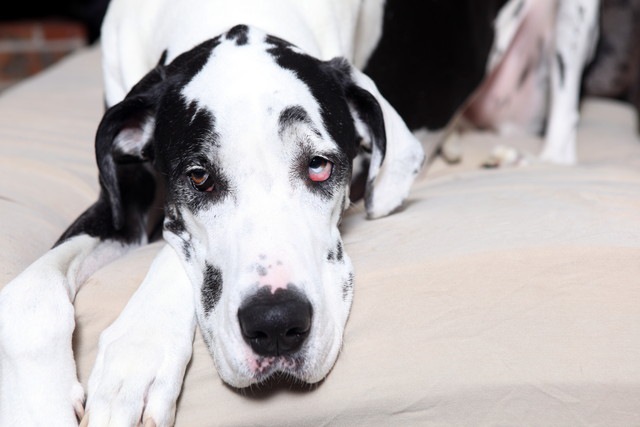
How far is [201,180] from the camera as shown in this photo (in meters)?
1.76

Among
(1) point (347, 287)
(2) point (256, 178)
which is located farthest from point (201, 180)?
(1) point (347, 287)

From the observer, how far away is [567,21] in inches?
134

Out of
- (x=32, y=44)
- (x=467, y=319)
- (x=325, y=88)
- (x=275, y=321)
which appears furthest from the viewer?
(x=32, y=44)

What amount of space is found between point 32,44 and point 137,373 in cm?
506

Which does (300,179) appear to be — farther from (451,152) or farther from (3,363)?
(451,152)

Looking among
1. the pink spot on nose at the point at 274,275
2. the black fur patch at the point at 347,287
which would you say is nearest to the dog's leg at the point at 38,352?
the pink spot on nose at the point at 274,275

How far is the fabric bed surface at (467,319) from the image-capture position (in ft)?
5.33

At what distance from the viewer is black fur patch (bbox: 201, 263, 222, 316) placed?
65.6 inches

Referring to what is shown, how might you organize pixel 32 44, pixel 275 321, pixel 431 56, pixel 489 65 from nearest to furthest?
pixel 275 321 < pixel 431 56 < pixel 489 65 < pixel 32 44

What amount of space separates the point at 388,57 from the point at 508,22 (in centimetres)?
86

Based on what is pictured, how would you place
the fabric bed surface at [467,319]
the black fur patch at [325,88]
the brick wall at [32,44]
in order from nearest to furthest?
the fabric bed surface at [467,319] < the black fur patch at [325,88] < the brick wall at [32,44]

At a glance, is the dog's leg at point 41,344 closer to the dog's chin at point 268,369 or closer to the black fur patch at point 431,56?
the dog's chin at point 268,369

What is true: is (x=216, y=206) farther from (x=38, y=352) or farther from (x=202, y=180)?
(x=38, y=352)

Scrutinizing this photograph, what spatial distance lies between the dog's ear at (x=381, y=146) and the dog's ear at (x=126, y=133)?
43cm
